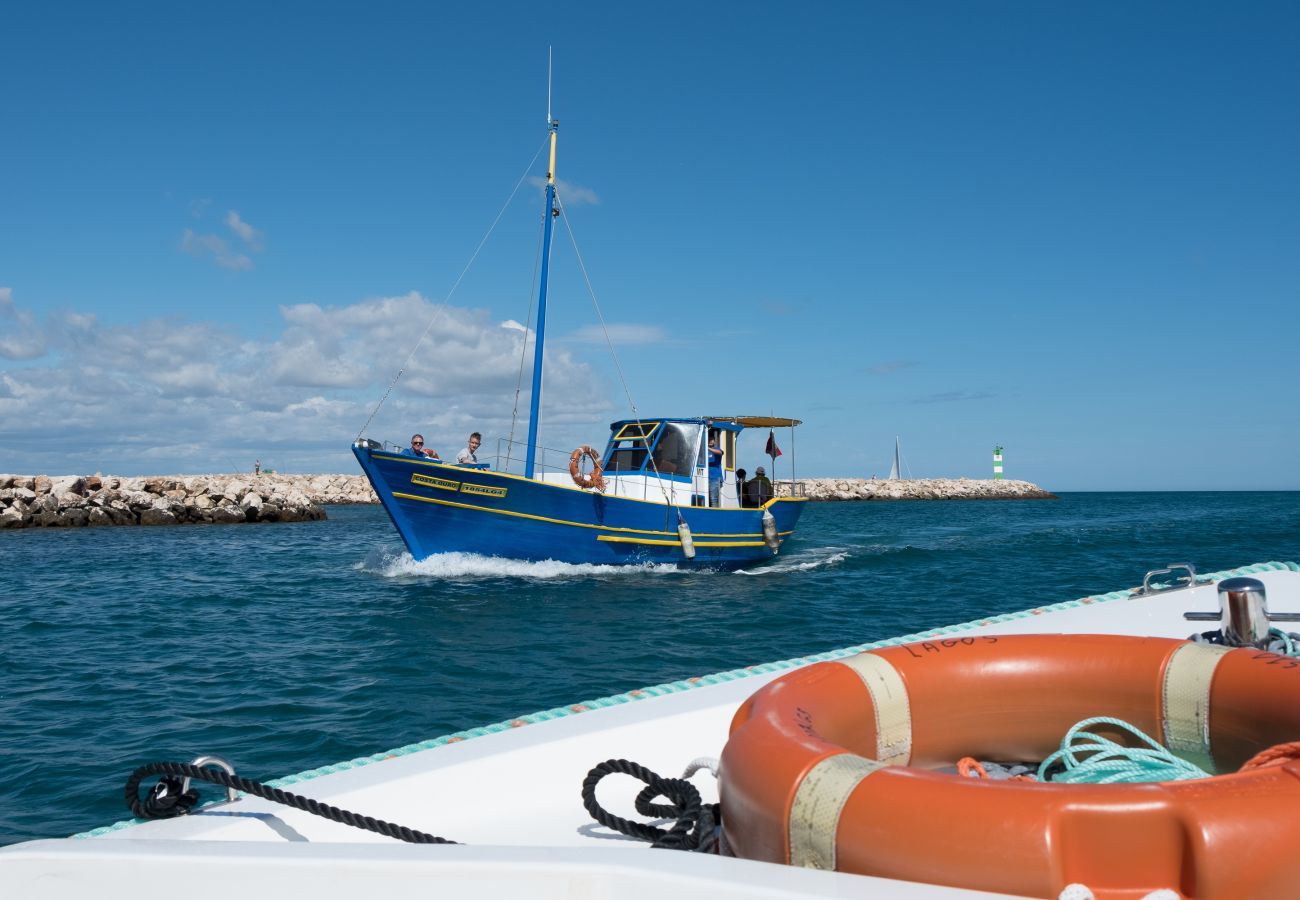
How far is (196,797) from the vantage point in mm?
2357

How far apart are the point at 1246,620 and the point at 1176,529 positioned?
34.3m

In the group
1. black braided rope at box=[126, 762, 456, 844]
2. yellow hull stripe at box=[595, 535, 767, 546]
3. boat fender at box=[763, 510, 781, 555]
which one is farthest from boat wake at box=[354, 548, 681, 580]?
black braided rope at box=[126, 762, 456, 844]

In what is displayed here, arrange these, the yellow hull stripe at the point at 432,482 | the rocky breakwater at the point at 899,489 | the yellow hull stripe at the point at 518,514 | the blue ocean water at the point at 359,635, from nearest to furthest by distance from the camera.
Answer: the blue ocean water at the point at 359,635 < the yellow hull stripe at the point at 432,482 < the yellow hull stripe at the point at 518,514 < the rocky breakwater at the point at 899,489

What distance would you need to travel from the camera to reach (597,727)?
9.75 feet

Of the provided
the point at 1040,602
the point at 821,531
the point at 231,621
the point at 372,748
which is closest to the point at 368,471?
the point at 231,621

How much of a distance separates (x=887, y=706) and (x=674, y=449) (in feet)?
48.5

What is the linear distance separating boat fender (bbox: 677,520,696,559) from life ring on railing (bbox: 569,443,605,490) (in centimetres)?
175

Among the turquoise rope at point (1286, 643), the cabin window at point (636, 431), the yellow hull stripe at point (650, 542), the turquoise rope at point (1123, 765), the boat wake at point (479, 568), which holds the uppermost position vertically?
the cabin window at point (636, 431)

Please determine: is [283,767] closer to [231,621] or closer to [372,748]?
[372,748]

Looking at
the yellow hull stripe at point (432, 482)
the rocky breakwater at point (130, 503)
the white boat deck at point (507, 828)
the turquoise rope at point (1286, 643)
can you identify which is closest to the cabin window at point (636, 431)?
the yellow hull stripe at point (432, 482)

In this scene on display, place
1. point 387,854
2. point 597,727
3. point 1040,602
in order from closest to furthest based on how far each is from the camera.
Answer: point 387,854 → point 597,727 → point 1040,602

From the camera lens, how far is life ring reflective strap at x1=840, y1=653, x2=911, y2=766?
7.54ft

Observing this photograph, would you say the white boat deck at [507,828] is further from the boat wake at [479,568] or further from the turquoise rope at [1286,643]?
the boat wake at [479,568]

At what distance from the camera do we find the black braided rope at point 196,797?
197 cm
